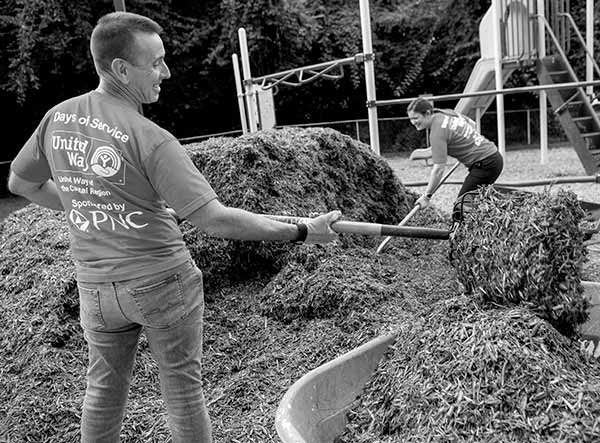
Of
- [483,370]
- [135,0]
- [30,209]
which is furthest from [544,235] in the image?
[135,0]

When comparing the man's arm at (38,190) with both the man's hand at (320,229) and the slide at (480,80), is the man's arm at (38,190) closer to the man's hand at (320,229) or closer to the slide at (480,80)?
the man's hand at (320,229)

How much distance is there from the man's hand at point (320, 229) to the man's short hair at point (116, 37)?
854 millimetres

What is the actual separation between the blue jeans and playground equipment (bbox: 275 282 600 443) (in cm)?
46

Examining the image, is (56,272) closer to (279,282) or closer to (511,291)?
(279,282)

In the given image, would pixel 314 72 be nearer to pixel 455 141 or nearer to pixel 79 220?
pixel 455 141

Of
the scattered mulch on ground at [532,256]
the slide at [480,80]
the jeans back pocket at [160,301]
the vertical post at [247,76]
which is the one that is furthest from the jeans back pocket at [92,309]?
the slide at [480,80]

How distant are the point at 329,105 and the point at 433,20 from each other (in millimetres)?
3836

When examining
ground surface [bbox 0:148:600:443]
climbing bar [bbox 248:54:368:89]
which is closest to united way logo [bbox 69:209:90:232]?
ground surface [bbox 0:148:600:443]

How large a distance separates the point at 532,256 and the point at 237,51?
576 inches

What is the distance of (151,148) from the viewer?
1.94m

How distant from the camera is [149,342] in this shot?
216 cm

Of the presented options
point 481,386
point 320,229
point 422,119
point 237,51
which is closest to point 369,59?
point 422,119

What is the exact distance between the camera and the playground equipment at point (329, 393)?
1808 mm

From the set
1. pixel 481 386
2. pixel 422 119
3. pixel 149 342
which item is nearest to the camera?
pixel 481 386
